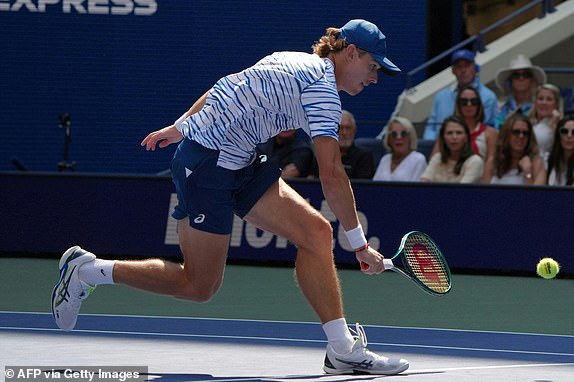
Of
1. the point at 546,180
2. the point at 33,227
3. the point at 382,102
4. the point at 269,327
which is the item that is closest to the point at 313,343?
the point at 269,327

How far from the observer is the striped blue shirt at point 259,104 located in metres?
6.44

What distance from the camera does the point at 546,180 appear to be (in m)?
11.9

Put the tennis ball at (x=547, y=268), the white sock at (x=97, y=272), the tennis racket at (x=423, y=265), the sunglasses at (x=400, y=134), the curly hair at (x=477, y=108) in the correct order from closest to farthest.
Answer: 1. the tennis racket at (x=423, y=265)
2. the white sock at (x=97, y=272)
3. the tennis ball at (x=547, y=268)
4. the sunglasses at (x=400, y=134)
5. the curly hair at (x=477, y=108)

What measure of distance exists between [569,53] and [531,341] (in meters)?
8.85

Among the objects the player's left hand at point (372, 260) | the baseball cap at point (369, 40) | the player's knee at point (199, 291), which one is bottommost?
the player's left hand at point (372, 260)

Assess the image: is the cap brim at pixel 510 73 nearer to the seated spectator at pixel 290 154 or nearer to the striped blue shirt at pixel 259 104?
the seated spectator at pixel 290 154

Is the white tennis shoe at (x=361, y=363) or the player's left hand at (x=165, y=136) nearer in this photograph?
the white tennis shoe at (x=361, y=363)

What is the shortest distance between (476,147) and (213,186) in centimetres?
613

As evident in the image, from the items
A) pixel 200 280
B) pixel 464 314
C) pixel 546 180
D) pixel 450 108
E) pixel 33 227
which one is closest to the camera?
pixel 200 280

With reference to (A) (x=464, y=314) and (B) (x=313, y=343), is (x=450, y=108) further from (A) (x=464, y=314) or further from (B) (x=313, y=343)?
(B) (x=313, y=343)

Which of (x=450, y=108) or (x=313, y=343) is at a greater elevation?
(x=450, y=108)

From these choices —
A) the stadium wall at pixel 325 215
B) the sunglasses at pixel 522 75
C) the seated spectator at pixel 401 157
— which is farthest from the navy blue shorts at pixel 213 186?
the sunglasses at pixel 522 75

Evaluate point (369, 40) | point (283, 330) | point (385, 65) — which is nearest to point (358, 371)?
point (385, 65)

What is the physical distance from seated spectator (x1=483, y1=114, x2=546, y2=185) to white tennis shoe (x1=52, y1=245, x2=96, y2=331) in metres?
5.72
